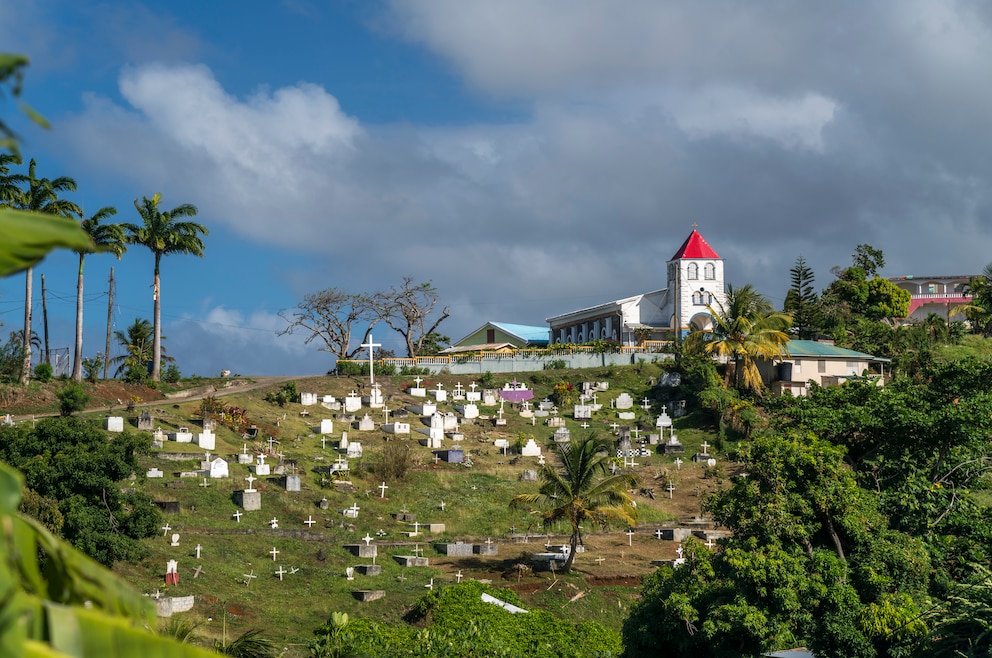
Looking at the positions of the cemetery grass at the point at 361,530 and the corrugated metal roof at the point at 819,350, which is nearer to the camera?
the cemetery grass at the point at 361,530

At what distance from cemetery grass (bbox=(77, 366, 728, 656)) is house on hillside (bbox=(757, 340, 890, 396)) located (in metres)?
6.67

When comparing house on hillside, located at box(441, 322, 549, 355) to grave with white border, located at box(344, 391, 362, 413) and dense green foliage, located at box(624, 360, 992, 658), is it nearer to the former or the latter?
grave with white border, located at box(344, 391, 362, 413)

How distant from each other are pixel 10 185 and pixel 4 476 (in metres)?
44.9

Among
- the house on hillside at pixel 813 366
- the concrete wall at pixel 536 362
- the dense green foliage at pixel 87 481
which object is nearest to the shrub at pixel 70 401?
the dense green foliage at pixel 87 481

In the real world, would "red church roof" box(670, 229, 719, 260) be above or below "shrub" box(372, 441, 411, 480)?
above

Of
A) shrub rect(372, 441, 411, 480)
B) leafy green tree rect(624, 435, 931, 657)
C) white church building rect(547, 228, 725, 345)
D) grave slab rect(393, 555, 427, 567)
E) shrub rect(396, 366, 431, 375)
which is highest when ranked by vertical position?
white church building rect(547, 228, 725, 345)

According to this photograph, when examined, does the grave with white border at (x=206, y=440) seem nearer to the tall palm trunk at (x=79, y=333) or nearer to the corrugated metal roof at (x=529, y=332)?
the tall palm trunk at (x=79, y=333)

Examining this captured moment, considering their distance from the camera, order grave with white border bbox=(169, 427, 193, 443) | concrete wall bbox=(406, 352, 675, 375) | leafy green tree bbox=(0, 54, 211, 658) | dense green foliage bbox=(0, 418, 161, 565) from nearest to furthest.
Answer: leafy green tree bbox=(0, 54, 211, 658) → dense green foliage bbox=(0, 418, 161, 565) → grave with white border bbox=(169, 427, 193, 443) → concrete wall bbox=(406, 352, 675, 375)

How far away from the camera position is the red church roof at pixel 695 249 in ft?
224

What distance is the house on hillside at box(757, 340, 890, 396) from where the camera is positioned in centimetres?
5222

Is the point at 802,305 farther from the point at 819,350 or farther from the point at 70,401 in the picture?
the point at 70,401

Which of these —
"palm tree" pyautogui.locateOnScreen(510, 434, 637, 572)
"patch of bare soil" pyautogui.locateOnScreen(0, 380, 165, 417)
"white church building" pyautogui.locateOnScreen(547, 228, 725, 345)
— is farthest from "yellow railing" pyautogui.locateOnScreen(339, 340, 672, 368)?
"palm tree" pyautogui.locateOnScreen(510, 434, 637, 572)

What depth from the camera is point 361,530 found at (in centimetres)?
3225

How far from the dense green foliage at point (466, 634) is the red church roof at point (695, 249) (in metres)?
47.1
